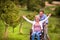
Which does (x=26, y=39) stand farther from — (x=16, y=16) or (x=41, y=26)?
(x=41, y=26)

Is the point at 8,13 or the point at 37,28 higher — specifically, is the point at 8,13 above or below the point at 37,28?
below

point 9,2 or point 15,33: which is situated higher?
point 9,2

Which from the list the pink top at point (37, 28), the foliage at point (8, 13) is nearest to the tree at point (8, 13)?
the foliage at point (8, 13)

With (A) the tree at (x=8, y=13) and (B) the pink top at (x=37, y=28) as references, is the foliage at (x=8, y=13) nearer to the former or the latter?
(A) the tree at (x=8, y=13)

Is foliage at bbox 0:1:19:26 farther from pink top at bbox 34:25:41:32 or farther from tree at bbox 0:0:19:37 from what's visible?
pink top at bbox 34:25:41:32

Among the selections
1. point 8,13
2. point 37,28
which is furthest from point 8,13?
point 37,28

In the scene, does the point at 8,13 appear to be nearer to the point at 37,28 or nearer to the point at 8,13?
the point at 8,13

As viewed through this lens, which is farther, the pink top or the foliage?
the foliage

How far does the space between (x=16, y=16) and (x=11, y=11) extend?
Answer: 392mm

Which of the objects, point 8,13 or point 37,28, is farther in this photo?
point 8,13

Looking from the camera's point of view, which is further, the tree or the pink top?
the tree

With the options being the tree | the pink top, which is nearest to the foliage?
the tree

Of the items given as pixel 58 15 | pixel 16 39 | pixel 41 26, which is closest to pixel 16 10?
pixel 16 39

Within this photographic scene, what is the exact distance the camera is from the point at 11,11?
13.9m
